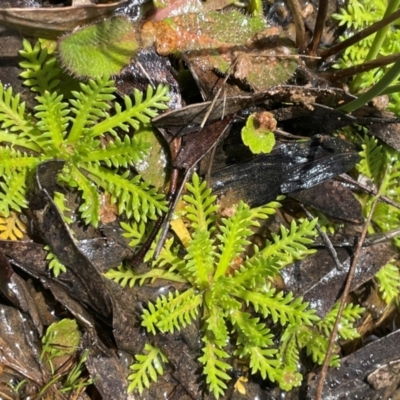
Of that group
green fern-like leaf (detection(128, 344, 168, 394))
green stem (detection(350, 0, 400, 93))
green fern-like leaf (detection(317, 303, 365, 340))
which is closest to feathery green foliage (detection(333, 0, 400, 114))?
green stem (detection(350, 0, 400, 93))

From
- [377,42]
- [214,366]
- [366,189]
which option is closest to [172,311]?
[214,366]

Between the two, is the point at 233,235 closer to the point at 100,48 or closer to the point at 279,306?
the point at 279,306

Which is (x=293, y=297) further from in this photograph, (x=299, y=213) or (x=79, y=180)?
(x=79, y=180)

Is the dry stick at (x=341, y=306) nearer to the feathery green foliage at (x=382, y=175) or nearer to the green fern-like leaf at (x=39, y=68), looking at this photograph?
the feathery green foliage at (x=382, y=175)

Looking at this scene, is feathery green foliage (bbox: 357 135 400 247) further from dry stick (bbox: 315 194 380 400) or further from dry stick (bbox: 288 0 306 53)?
dry stick (bbox: 288 0 306 53)

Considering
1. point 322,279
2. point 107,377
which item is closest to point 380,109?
point 322,279
